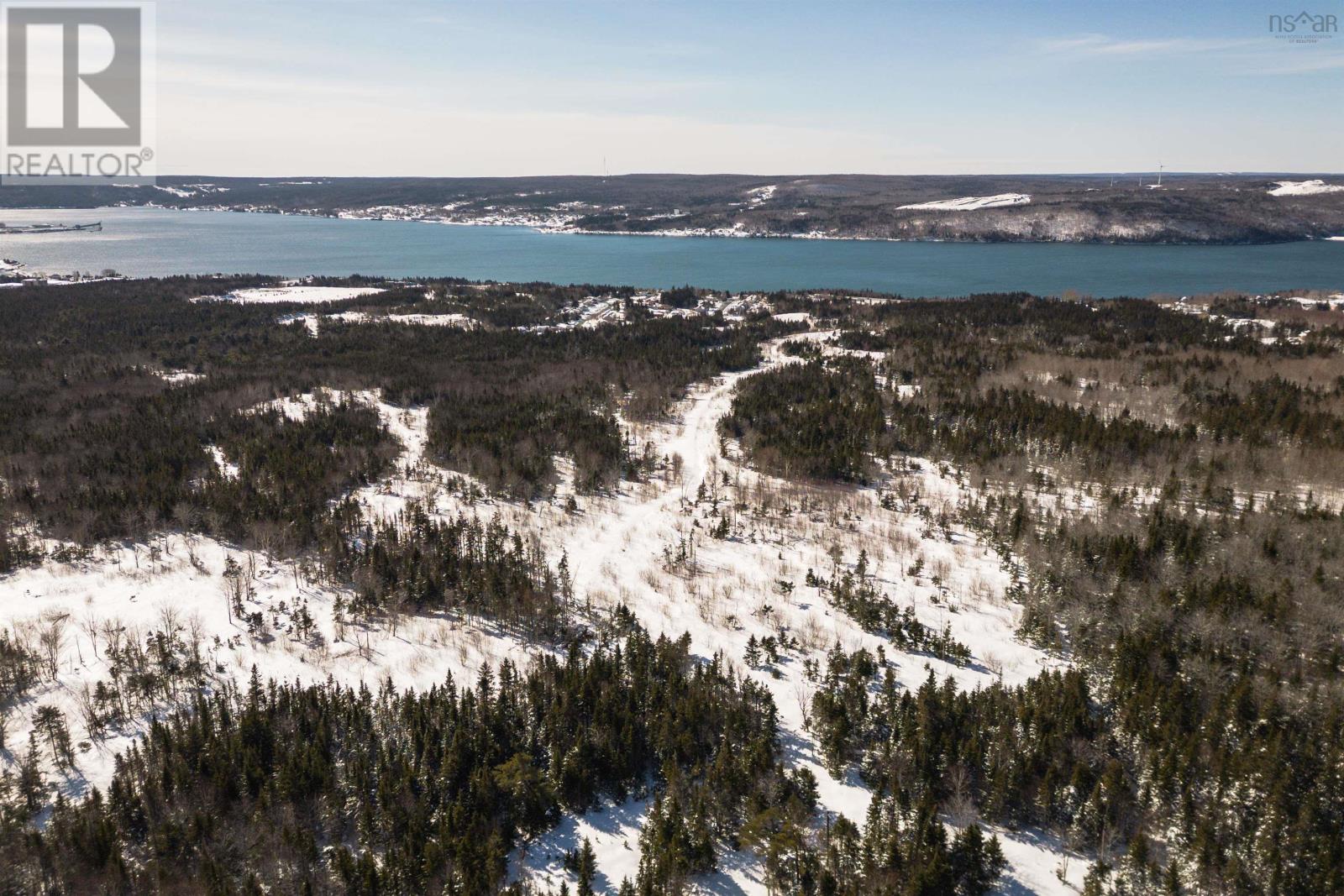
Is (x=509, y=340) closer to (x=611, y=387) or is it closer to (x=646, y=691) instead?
(x=611, y=387)

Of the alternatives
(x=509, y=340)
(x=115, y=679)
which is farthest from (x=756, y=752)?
(x=509, y=340)

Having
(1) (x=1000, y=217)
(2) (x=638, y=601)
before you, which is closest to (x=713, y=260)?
(1) (x=1000, y=217)

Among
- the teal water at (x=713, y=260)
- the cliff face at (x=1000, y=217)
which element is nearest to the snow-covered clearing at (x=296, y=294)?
the teal water at (x=713, y=260)

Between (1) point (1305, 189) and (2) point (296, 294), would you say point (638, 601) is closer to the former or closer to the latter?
(2) point (296, 294)

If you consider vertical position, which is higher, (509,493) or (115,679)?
(509,493)

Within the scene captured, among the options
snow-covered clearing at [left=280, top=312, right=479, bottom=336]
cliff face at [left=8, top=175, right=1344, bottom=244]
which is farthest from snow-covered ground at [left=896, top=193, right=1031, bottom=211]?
snow-covered clearing at [left=280, top=312, right=479, bottom=336]
